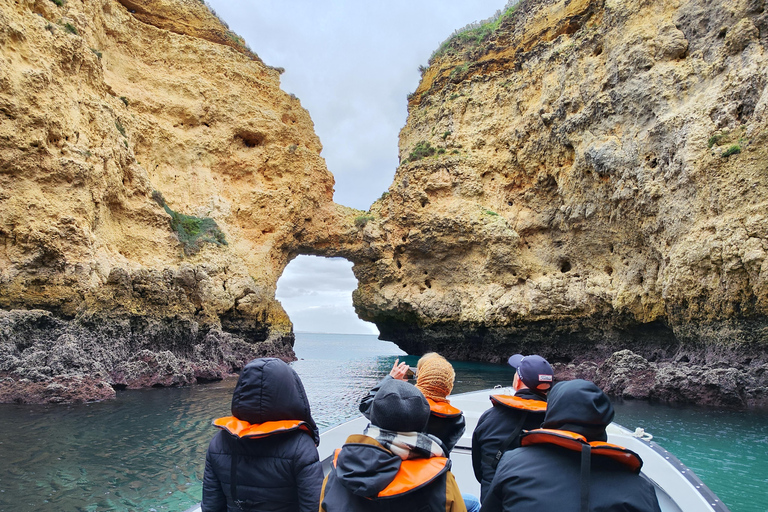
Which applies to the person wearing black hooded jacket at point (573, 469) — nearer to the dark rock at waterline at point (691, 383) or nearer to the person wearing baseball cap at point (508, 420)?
the person wearing baseball cap at point (508, 420)

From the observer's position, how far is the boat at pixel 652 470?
3.47 m

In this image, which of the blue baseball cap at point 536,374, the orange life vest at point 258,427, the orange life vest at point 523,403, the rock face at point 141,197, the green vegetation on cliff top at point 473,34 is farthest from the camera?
the green vegetation on cliff top at point 473,34

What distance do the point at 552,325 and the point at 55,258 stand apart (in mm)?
20899

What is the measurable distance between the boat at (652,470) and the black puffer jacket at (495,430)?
1.32 m

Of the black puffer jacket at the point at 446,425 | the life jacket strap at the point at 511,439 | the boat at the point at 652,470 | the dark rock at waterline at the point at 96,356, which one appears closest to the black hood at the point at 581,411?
the black puffer jacket at the point at 446,425

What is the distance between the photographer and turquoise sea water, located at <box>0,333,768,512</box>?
571 cm

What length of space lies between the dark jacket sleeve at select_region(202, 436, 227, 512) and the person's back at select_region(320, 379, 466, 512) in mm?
834

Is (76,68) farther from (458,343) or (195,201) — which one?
(458,343)

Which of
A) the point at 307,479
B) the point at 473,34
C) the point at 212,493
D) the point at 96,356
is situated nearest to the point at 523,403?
the point at 307,479

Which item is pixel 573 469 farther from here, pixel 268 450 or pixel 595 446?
pixel 268 450

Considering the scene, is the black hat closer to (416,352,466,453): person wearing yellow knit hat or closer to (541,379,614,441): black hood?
(541,379,614,441): black hood

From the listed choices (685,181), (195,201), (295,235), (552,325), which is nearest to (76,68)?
(195,201)

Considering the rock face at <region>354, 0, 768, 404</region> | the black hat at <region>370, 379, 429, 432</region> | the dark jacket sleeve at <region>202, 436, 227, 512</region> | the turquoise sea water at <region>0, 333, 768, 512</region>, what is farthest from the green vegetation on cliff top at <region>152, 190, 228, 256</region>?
the black hat at <region>370, 379, 429, 432</region>

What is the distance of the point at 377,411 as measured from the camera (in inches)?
69.9
